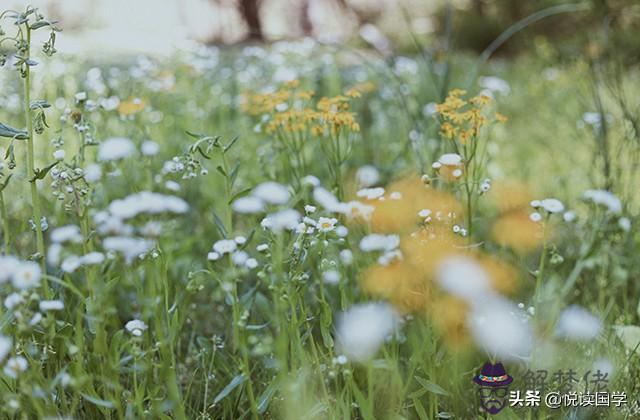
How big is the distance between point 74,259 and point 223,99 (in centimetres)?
283

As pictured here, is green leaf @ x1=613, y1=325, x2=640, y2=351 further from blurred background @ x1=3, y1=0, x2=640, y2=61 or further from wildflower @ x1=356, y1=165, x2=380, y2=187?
blurred background @ x1=3, y1=0, x2=640, y2=61

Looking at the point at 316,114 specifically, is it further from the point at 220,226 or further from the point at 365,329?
the point at 365,329

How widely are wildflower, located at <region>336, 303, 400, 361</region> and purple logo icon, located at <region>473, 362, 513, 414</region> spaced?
182mm

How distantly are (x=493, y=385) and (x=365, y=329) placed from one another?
0.86 feet

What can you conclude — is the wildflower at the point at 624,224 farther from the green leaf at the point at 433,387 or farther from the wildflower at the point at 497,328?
the green leaf at the point at 433,387

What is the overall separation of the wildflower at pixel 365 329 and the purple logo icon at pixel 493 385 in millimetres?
182

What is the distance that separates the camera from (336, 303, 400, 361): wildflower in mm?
1245

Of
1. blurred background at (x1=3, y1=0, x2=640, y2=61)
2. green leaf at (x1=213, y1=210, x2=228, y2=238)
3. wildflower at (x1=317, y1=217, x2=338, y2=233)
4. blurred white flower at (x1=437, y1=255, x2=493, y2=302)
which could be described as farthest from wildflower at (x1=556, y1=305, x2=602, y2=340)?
blurred background at (x1=3, y1=0, x2=640, y2=61)

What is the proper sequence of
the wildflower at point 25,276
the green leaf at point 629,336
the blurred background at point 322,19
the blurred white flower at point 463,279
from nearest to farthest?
the wildflower at point 25,276 → the blurred white flower at point 463,279 → the green leaf at point 629,336 → the blurred background at point 322,19

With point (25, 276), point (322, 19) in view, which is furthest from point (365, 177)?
point (322, 19)

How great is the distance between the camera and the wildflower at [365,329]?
1245 millimetres

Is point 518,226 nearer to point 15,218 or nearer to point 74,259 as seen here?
point 74,259

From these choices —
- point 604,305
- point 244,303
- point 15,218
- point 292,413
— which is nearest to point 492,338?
point 292,413

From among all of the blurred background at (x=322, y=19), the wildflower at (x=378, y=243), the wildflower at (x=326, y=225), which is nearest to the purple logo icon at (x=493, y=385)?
the wildflower at (x=378, y=243)
